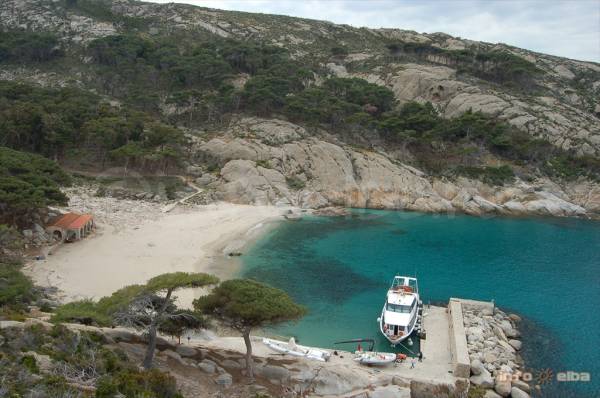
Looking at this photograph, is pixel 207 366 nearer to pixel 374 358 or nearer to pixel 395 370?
pixel 374 358

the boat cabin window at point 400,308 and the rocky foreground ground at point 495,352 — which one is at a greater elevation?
the boat cabin window at point 400,308

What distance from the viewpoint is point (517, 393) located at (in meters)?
23.4

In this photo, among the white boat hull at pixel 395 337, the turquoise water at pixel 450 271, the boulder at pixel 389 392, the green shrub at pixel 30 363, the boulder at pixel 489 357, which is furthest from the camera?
the turquoise water at pixel 450 271

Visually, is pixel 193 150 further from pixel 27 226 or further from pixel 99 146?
pixel 27 226

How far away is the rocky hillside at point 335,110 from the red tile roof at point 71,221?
20689 mm

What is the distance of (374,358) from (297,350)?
4175 mm

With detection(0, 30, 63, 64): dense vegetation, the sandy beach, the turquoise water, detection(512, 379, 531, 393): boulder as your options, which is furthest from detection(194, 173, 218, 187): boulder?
detection(0, 30, 63, 64): dense vegetation

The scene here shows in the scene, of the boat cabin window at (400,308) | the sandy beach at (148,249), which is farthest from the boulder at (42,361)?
the boat cabin window at (400,308)

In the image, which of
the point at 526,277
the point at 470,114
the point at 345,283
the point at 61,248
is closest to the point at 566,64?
the point at 470,114

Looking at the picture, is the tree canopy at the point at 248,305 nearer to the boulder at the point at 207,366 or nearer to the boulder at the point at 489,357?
the boulder at the point at 207,366

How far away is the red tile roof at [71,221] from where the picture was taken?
4072cm

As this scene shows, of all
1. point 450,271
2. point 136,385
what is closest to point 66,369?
A: point 136,385

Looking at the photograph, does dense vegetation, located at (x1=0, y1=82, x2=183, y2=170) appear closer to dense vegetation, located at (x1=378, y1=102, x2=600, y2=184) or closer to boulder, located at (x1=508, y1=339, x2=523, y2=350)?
dense vegetation, located at (x1=378, y1=102, x2=600, y2=184)

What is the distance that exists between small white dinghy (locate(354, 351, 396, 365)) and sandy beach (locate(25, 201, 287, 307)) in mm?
12098
